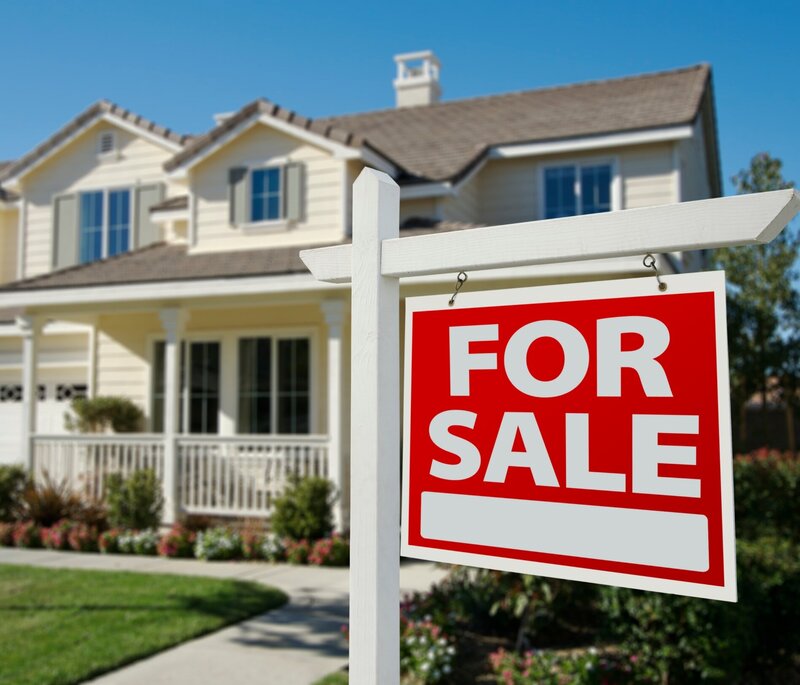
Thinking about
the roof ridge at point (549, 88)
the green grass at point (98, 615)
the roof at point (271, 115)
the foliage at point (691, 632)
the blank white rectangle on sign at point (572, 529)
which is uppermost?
the roof ridge at point (549, 88)

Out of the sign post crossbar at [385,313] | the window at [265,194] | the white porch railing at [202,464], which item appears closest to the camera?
the sign post crossbar at [385,313]

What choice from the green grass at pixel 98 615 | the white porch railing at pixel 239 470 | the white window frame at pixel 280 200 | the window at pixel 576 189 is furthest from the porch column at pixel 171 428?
the window at pixel 576 189

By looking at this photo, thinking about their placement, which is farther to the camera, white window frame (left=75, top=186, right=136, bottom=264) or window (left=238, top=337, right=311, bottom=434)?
white window frame (left=75, top=186, right=136, bottom=264)

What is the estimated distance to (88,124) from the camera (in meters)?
15.1

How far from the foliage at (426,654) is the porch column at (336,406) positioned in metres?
4.73

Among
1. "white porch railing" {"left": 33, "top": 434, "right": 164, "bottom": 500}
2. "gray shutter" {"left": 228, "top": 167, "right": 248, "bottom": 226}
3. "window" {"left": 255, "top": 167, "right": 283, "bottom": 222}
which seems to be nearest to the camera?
"white porch railing" {"left": 33, "top": 434, "right": 164, "bottom": 500}

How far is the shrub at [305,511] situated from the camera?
963 centimetres

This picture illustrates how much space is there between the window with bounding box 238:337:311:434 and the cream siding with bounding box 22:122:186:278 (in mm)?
3907

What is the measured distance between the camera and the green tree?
15.3 meters

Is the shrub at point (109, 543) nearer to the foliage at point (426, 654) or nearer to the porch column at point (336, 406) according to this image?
the porch column at point (336, 406)

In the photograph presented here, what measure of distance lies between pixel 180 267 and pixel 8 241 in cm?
732

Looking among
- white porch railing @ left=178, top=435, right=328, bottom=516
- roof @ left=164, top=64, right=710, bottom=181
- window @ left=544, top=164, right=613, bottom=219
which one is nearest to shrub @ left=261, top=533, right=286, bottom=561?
white porch railing @ left=178, top=435, right=328, bottom=516

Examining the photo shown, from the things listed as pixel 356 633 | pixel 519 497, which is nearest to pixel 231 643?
pixel 356 633

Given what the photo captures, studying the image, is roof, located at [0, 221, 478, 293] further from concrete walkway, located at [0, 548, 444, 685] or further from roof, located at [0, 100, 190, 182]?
concrete walkway, located at [0, 548, 444, 685]
